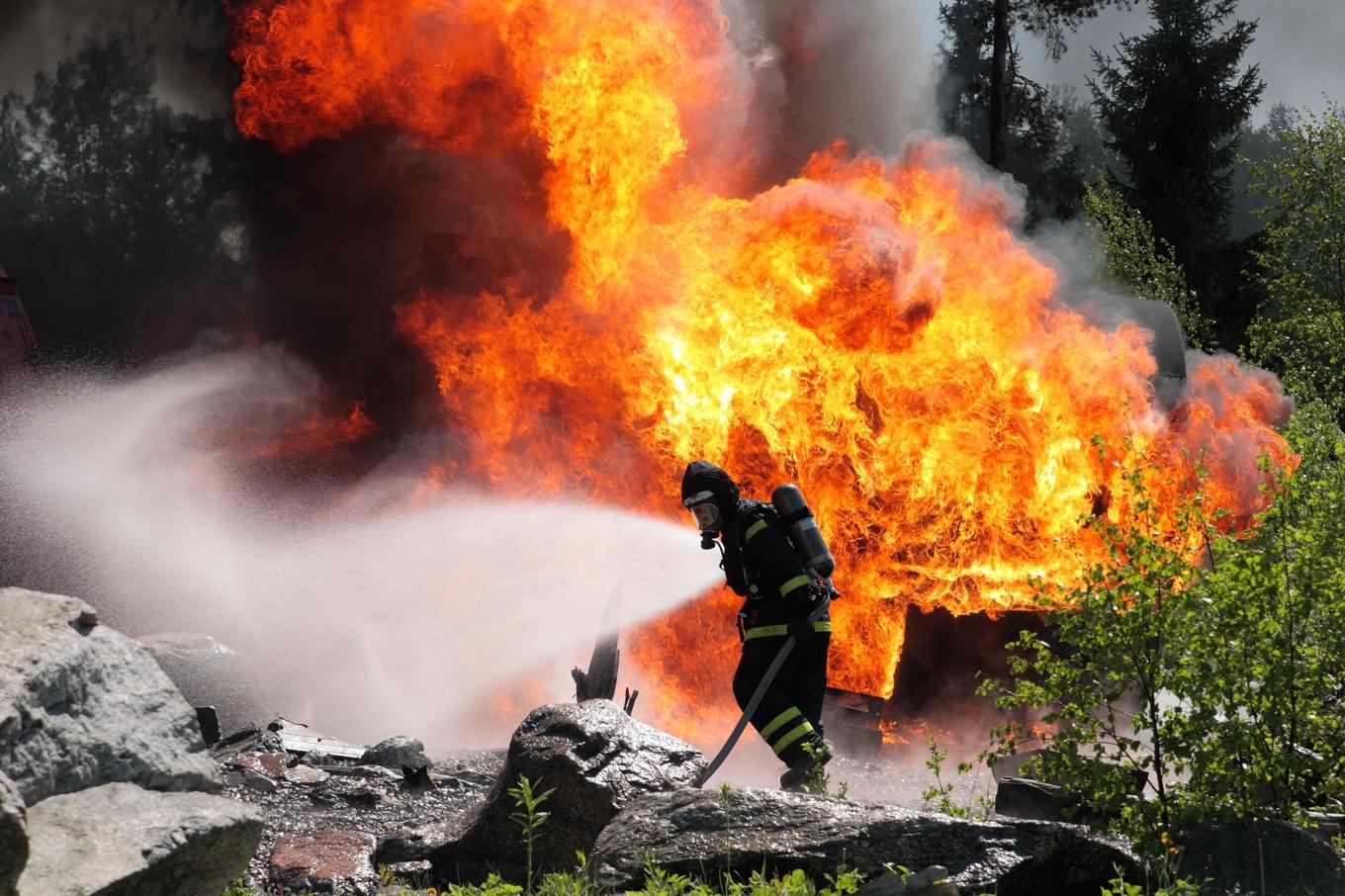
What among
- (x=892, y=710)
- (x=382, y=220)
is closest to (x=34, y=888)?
(x=892, y=710)

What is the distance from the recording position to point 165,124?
1995 centimetres

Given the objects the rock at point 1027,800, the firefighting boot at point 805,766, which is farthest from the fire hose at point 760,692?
the rock at point 1027,800

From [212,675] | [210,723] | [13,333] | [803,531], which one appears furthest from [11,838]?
[13,333]

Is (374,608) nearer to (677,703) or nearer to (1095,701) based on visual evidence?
(677,703)

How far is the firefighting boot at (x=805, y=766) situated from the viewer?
632cm

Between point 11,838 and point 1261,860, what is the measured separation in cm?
448

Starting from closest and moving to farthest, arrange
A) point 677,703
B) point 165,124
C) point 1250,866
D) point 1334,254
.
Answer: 1. point 1250,866
2. point 677,703
3. point 1334,254
4. point 165,124

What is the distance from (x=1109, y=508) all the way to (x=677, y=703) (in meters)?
5.26

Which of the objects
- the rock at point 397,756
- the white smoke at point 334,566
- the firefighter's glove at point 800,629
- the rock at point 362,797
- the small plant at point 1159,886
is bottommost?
the small plant at point 1159,886

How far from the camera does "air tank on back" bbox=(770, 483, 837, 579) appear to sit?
277 inches

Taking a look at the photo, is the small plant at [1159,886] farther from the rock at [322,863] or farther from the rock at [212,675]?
the rock at [212,675]

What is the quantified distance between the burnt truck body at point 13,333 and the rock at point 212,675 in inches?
186

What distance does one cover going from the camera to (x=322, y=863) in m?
6.49

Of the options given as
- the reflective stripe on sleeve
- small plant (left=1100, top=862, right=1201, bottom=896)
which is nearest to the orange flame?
the reflective stripe on sleeve
